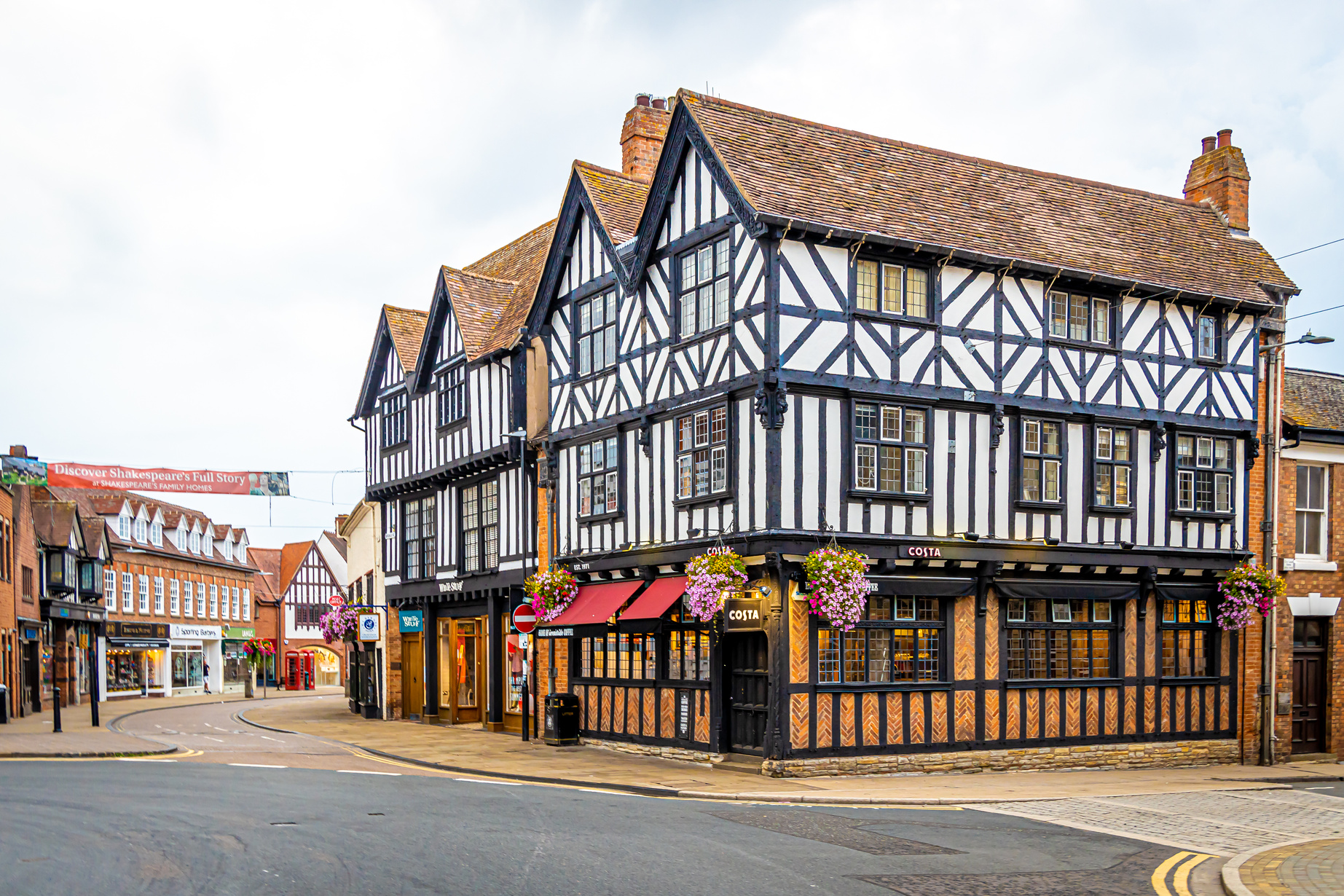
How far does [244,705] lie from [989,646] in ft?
117

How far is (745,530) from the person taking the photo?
19.6 metres

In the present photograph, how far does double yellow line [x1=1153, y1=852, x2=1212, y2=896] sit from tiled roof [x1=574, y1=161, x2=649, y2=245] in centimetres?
1507

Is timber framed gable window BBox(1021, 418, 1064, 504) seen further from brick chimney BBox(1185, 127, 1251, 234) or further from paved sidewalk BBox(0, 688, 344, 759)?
paved sidewalk BBox(0, 688, 344, 759)

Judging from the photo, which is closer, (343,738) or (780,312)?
(780,312)

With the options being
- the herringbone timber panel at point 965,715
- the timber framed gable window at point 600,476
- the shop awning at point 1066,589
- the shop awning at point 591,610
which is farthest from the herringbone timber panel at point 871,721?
the timber framed gable window at point 600,476

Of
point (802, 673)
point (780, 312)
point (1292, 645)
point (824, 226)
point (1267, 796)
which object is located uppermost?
point (824, 226)

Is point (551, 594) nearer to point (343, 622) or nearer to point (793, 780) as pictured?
point (793, 780)

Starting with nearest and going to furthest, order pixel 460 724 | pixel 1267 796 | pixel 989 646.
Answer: pixel 1267 796 < pixel 989 646 < pixel 460 724

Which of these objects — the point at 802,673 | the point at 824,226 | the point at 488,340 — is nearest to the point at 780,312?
the point at 824,226

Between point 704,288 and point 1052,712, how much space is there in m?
9.68

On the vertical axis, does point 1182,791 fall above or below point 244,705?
below

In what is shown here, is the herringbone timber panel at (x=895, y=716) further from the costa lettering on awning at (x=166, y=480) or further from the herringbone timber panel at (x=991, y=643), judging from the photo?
the costa lettering on awning at (x=166, y=480)

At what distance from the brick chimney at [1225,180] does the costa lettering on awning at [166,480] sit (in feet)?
77.5

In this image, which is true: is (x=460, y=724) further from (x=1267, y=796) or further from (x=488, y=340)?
(x=1267, y=796)
